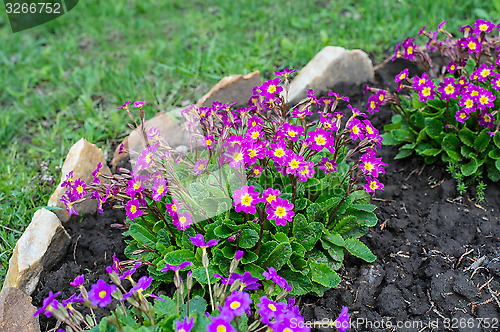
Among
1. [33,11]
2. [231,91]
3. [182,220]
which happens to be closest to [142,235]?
[182,220]

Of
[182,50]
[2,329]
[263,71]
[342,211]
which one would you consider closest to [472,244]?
[342,211]

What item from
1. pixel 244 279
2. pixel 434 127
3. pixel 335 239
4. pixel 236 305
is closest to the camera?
pixel 236 305

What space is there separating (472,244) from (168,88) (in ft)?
9.69

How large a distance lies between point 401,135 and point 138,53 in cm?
291

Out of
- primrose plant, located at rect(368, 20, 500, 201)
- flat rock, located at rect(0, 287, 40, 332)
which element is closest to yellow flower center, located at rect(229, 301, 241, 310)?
flat rock, located at rect(0, 287, 40, 332)

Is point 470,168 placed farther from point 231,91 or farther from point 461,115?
point 231,91

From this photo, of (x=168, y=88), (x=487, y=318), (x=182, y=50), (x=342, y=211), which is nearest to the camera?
(x=487, y=318)

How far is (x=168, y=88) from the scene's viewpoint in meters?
4.38

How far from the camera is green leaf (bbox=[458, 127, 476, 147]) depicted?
3.14m

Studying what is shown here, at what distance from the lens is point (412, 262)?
9.11 feet

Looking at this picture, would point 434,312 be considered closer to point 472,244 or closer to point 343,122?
point 472,244

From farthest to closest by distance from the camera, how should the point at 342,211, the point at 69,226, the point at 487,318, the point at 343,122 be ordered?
the point at 343,122 → the point at 69,226 → the point at 342,211 → the point at 487,318

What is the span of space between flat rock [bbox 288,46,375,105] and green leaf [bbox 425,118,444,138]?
3.37 ft

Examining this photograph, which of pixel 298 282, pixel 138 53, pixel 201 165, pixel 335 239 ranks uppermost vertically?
pixel 201 165
